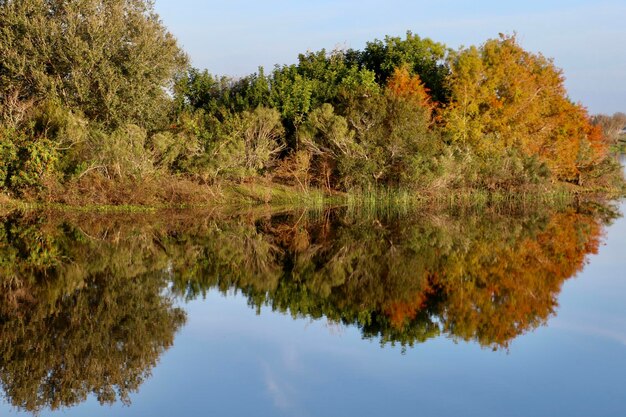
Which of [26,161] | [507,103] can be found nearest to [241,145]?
[26,161]

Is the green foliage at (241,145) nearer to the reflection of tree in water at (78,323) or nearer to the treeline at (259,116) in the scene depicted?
the treeline at (259,116)

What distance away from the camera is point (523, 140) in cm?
4003

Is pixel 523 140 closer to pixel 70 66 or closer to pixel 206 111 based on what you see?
pixel 206 111

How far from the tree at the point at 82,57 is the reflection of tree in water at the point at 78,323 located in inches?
570

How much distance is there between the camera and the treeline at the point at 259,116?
29.5 meters

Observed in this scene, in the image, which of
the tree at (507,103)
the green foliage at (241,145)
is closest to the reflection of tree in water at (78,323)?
the green foliage at (241,145)

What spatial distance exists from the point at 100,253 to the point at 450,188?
2351 centimetres

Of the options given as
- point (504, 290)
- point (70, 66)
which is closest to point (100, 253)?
point (504, 290)

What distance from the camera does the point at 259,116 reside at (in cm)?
3472

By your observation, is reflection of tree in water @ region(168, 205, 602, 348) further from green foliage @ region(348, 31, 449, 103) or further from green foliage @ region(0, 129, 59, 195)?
green foliage @ region(348, 31, 449, 103)

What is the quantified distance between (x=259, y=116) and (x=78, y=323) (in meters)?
24.5

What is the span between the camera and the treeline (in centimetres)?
2948

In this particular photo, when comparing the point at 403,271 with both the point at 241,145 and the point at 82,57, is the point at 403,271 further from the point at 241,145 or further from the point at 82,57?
the point at 82,57

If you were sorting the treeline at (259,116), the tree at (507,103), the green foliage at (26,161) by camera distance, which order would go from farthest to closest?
the tree at (507,103) < the treeline at (259,116) < the green foliage at (26,161)
